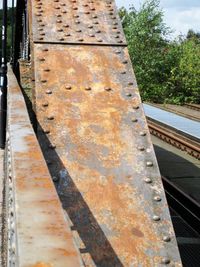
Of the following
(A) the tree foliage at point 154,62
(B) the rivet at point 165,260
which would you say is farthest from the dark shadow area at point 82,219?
(A) the tree foliage at point 154,62

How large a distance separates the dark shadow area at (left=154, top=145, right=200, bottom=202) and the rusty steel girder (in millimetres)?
5236

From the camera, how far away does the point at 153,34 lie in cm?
3291

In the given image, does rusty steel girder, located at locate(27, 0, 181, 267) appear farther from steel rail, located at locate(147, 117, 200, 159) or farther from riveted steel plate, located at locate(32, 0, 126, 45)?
steel rail, located at locate(147, 117, 200, 159)

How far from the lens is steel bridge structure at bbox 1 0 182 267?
190cm

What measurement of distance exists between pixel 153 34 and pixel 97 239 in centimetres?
3213

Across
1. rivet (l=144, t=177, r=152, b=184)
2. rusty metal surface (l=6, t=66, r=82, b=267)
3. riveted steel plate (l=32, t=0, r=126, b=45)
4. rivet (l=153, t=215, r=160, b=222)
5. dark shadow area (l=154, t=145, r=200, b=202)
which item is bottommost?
dark shadow area (l=154, t=145, r=200, b=202)

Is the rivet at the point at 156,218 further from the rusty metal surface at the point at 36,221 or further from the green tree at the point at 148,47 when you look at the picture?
the green tree at the point at 148,47

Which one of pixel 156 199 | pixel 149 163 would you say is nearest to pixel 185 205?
pixel 149 163

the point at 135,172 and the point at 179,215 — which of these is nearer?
the point at 135,172

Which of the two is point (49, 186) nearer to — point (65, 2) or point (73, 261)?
point (73, 261)

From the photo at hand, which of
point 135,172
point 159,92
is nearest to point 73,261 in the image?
point 135,172

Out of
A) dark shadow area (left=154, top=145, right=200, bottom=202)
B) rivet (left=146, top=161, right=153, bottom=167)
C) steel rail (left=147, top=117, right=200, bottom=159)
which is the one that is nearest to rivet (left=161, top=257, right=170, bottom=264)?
→ rivet (left=146, top=161, right=153, bottom=167)

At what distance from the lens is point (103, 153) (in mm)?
2336

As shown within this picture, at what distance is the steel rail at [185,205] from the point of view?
642 cm
